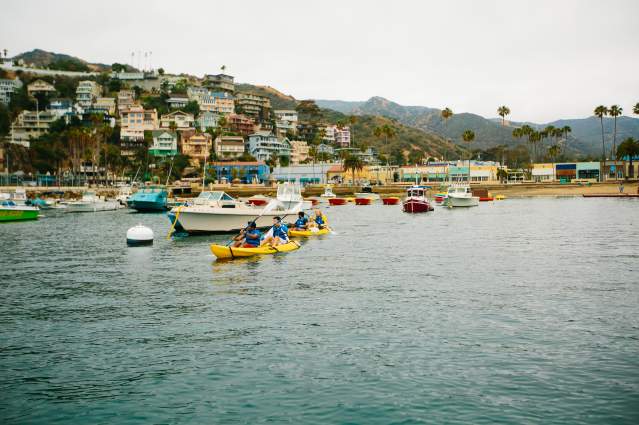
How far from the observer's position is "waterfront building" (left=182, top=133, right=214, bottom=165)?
569 feet

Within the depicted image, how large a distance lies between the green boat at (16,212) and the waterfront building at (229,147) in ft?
333

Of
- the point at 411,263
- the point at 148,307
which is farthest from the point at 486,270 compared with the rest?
the point at 148,307

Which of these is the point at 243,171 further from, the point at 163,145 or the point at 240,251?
the point at 240,251

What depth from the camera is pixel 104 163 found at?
164m

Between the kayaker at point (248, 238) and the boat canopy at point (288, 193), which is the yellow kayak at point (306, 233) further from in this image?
the boat canopy at point (288, 193)

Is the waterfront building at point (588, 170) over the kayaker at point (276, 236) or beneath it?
over

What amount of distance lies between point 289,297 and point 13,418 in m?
12.8

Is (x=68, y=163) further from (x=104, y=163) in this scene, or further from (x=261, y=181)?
(x=261, y=181)

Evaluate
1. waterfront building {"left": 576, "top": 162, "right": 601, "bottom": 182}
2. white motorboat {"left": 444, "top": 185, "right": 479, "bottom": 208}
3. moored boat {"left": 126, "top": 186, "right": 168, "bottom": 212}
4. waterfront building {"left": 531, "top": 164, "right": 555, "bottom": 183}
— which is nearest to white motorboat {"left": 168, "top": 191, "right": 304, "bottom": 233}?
moored boat {"left": 126, "top": 186, "right": 168, "bottom": 212}

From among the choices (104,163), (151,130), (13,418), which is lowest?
(13,418)

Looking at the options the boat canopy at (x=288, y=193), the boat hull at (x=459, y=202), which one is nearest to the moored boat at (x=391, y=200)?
the boat hull at (x=459, y=202)

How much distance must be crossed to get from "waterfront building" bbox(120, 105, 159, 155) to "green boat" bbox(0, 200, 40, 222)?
4338 inches

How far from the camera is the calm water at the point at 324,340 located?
12641 mm

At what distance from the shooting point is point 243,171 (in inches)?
6363
